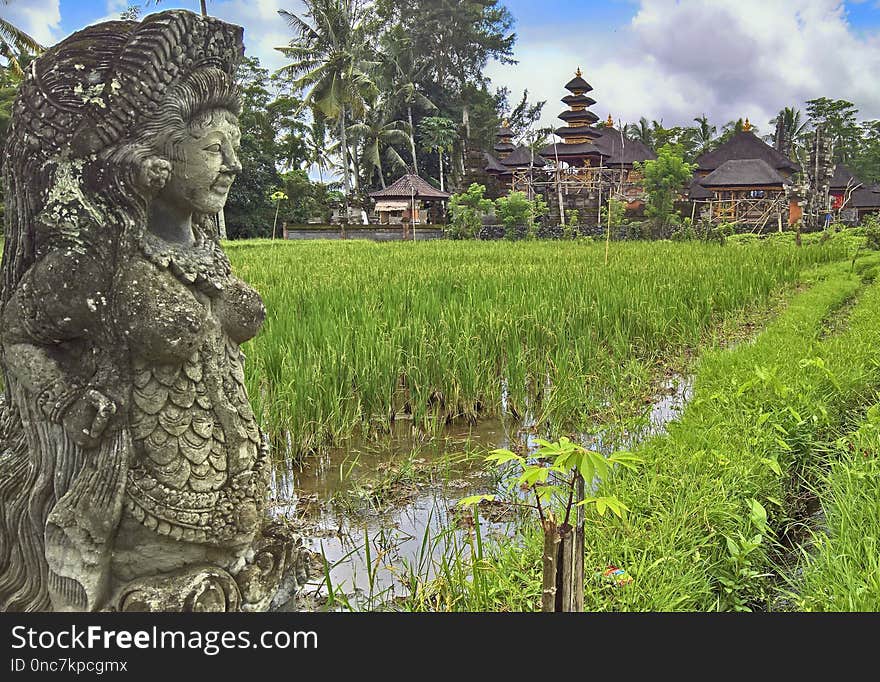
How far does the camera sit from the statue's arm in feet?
4.67

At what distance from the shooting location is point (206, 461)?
5.24 ft

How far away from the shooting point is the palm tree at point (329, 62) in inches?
956

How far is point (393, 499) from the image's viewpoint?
2.79 m

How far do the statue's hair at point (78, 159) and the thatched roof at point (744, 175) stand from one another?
2435 cm

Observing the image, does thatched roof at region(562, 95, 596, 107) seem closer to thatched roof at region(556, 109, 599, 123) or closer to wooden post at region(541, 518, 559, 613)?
thatched roof at region(556, 109, 599, 123)

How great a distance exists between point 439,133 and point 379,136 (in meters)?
2.53

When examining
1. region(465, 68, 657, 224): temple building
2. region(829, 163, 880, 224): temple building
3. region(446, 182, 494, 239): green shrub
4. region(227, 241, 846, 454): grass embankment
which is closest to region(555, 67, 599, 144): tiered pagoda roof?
region(465, 68, 657, 224): temple building

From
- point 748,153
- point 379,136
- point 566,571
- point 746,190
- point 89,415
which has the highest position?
point 379,136

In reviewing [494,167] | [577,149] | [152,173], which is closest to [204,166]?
[152,173]

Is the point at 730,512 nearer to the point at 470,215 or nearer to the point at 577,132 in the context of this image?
the point at 470,215

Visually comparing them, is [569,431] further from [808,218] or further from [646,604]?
[808,218]

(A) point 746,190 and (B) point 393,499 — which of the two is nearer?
(B) point 393,499

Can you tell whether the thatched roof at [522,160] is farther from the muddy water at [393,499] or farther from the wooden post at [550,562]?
the wooden post at [550,562]

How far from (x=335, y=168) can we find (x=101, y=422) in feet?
110
